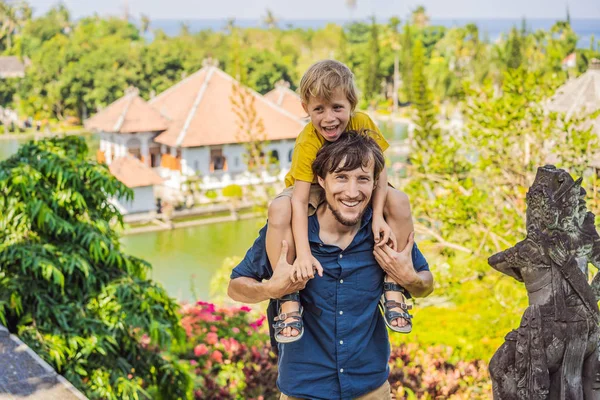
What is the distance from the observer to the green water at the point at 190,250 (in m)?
11.6

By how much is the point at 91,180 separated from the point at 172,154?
15164mm

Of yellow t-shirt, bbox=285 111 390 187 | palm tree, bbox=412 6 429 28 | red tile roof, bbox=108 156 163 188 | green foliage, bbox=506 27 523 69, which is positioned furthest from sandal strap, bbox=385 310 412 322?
palm tree, bbox=412 6 429 28

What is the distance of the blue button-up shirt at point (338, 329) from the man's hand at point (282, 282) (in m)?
0.08

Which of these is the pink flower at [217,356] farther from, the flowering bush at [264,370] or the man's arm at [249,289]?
the man's arm at [249,289]

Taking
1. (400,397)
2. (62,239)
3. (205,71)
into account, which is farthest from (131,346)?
(205,71)

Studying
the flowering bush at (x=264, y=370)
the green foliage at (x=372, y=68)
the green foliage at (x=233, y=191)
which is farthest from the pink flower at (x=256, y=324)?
the green foliage at (x=372, y=68)

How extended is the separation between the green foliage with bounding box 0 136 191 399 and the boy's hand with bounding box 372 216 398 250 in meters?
2.38

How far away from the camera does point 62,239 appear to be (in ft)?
14.3

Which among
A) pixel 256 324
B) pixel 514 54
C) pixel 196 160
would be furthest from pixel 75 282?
pixel 514 54

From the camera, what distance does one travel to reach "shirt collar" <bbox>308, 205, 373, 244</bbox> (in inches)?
81.9

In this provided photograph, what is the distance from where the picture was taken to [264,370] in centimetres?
527

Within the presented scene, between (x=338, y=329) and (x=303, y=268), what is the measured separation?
20 cm

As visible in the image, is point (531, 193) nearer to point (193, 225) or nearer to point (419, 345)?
point (419, 345)

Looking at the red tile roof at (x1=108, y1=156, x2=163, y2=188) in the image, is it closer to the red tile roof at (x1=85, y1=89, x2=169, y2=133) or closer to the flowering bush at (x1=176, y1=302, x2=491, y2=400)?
the red tile roof at (x1=85, y1=89, x2=169, y2=133)
